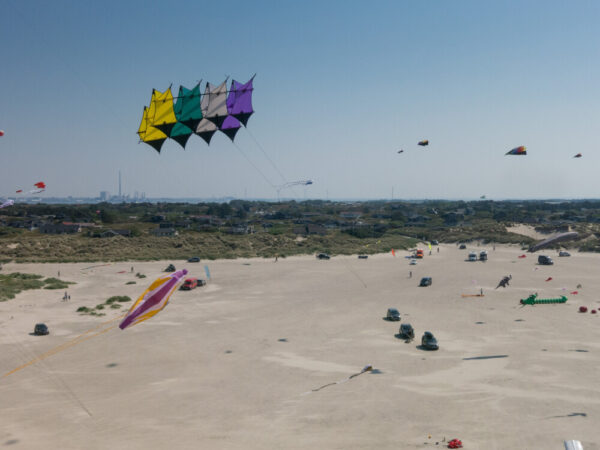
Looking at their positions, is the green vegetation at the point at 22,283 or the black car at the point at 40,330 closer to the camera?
the black car at the point at 40,330

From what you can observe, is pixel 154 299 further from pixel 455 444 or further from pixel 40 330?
pixel 40 330

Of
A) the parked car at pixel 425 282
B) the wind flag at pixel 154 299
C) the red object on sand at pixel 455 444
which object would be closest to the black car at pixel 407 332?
the red object on sand at pixel 455 444

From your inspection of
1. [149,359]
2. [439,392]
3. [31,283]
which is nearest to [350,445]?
[439,392]

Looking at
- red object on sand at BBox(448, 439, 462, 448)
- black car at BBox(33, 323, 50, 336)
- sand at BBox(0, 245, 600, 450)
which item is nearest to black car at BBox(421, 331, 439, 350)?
sand at BBox(0, 245, 600, 450)

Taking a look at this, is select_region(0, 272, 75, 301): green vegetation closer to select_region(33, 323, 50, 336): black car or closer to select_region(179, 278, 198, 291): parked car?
select_region(179, 278, 198, 291): parked car

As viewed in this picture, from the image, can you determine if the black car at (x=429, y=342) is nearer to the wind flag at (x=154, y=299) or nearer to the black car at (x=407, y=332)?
the black car at (x=407, y=332)

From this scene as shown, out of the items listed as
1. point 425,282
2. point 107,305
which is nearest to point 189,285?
point 107,305
